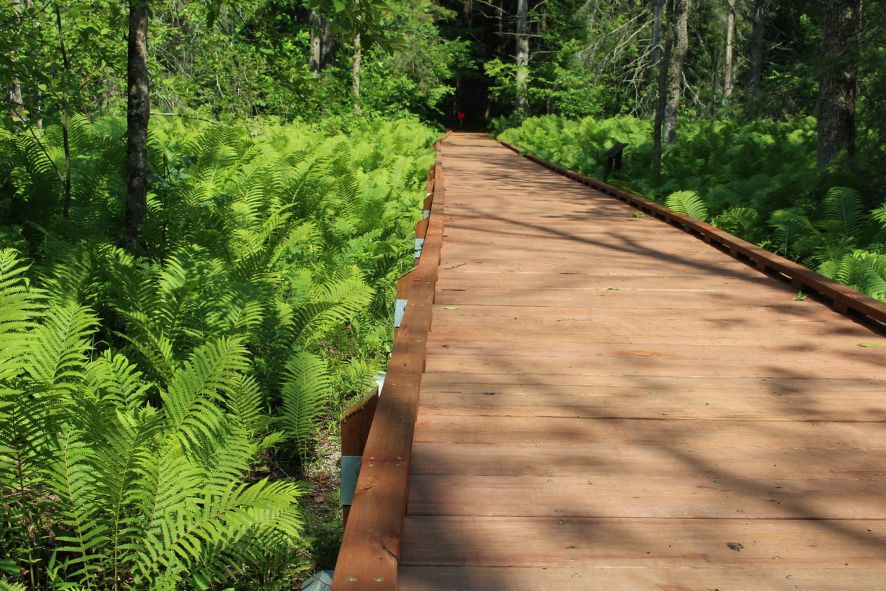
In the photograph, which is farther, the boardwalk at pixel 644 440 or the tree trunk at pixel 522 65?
the tree trunk at pixel 522 65

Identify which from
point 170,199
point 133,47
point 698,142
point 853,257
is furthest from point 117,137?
point 698,142

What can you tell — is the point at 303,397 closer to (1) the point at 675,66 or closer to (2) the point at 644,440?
(2) the point at 644,440

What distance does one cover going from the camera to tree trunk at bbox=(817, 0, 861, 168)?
37.0 ft

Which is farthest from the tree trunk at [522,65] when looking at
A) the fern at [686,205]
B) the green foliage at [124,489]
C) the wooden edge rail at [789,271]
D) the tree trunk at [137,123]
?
the green foliage at [124,489]

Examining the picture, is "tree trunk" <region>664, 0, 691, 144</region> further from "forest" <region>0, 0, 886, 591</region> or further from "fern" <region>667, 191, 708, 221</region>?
"fern" <region>667, 191, 708, 221</region>

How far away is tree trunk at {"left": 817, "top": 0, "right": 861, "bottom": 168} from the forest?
1.4 inches

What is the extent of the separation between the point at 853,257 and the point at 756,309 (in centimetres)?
223

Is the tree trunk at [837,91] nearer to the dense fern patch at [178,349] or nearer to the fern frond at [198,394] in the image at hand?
the dense fern patch at [178,349]

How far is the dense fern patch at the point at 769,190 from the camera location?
7859 millimetres

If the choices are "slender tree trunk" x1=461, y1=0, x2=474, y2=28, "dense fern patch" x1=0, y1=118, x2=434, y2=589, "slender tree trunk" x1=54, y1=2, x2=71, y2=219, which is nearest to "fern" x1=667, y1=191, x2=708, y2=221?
"dense fern patch" x1=0, y1=118, x2=434, y2=589

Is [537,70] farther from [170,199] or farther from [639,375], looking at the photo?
[639,375]

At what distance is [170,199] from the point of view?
7582 millimetres

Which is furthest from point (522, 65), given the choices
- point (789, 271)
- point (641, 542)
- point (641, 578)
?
point (641, 578)

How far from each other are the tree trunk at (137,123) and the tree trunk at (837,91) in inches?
369
